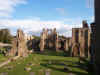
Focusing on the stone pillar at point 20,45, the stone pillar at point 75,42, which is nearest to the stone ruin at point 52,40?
the stone pillar at point 75,42

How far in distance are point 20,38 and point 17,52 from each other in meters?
2.81

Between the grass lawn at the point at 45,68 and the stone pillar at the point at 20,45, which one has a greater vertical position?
the stone pillar at the point at 20,45

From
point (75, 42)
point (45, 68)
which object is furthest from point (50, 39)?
point (45, 68)

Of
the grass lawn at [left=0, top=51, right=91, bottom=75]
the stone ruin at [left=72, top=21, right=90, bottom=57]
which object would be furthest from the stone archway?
the grass lawn at [left=0, top=51, right=91, bottom=75]

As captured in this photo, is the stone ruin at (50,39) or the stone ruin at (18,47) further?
the stone ruin at (50,39)

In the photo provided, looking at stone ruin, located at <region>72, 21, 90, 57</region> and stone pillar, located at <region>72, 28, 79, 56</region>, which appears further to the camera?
stone pillar, located at <region>72, 28, 79, 56</region>

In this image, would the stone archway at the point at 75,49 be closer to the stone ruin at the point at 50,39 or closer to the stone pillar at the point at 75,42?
the stone pillar at the point at 75,42

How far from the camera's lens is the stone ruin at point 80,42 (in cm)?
2359

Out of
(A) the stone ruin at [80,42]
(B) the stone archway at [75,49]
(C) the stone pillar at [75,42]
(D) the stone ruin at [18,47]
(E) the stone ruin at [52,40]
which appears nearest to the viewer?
(D) the stone ruin at [18,47]

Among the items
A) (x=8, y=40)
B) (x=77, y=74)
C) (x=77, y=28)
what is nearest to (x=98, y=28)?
(x=77, y=74)

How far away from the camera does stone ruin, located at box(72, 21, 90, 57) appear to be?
2359 cm

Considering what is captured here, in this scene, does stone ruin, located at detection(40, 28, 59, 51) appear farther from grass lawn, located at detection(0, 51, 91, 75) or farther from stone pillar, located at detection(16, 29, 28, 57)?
grass lawn, located at detection(0, 51, 91, 75)

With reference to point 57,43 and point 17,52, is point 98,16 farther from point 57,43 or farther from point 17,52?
point 57,43

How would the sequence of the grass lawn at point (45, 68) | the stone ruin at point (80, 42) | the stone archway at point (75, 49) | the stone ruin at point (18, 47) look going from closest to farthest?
the grass lawn at point (45, 68), the stone ruin at point (18, 47), the stone ruin at point (80, 42), the stone archway at point (75, 49)
